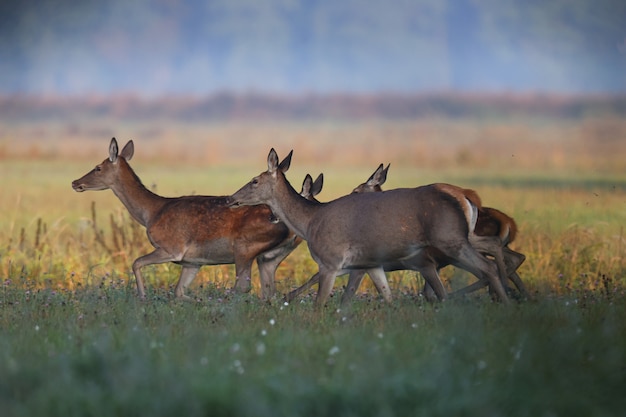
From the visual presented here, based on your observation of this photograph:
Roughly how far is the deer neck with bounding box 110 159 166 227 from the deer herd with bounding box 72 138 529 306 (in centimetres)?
1

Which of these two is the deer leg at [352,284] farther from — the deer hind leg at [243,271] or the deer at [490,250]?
the deer hind leg at [243,271]

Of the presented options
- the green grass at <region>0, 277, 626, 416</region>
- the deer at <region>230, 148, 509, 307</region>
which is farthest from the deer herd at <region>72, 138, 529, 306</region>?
the green grass at <region>0, 277, 626, 416</region>

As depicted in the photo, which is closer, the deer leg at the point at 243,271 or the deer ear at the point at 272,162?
the deer ear at the point at 272,162

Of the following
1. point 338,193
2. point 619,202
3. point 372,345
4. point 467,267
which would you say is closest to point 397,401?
point 372,345

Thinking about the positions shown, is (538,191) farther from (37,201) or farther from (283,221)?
(283,221)

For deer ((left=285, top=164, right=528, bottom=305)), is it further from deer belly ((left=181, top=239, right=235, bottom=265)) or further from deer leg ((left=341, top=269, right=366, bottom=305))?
deer belly ((left=181, top=239, right=235, bottom=265))

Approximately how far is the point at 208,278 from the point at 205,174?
29898mm

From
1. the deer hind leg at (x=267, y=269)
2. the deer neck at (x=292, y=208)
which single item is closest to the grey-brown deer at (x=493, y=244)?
the deer neck at (x=292, y=208)

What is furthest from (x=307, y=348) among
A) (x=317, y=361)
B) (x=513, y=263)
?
(x=513, y=263)

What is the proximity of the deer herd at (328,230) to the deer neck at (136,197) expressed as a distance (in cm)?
1

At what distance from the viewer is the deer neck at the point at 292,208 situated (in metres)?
12.3

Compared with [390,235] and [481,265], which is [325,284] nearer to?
[390,235]

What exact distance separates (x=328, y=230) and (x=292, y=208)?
33.0 inches

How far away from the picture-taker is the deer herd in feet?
36.7
